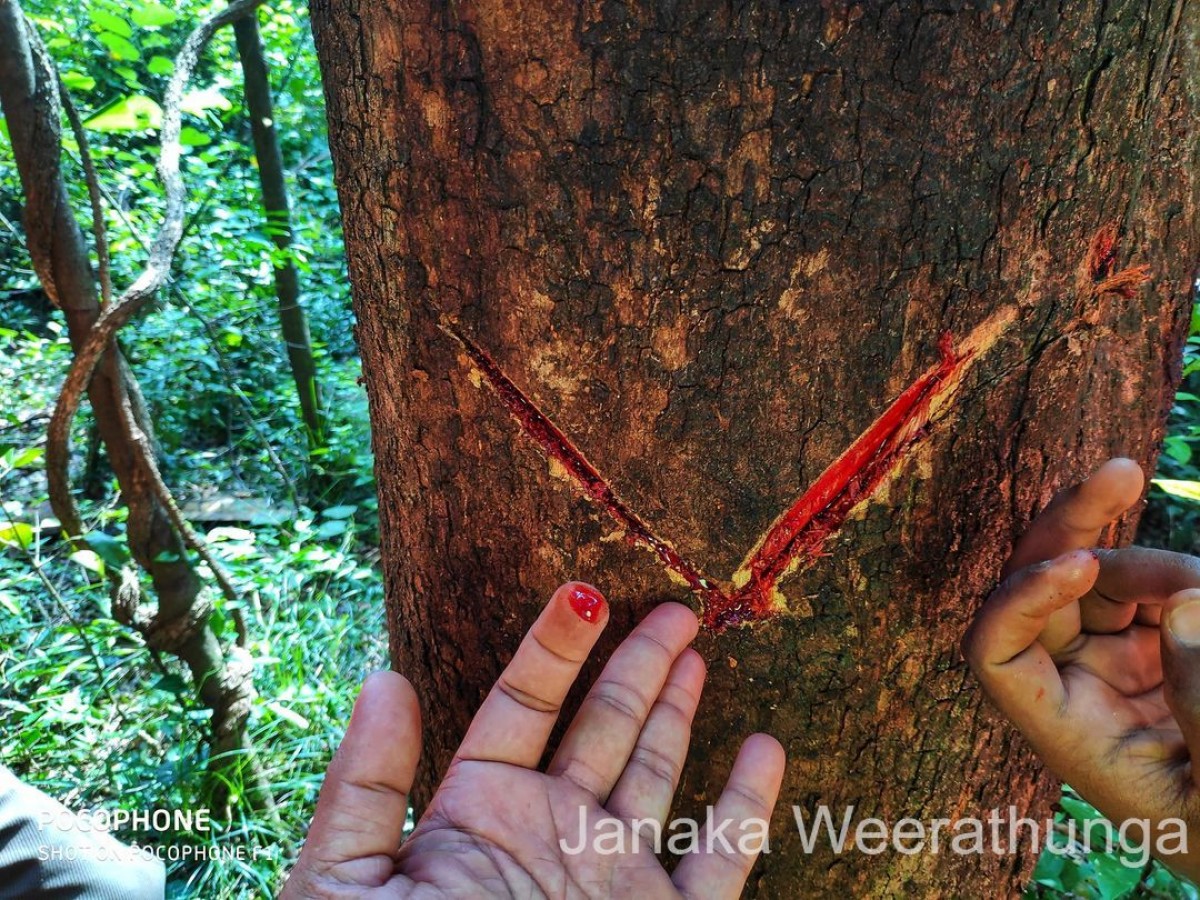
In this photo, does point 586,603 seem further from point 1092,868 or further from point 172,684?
point 172,684

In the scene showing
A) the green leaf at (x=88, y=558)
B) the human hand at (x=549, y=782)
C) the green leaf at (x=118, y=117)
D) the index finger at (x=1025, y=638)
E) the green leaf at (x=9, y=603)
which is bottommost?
the green leaf at (x=9, y=603)

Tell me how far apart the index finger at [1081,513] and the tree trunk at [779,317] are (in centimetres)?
3

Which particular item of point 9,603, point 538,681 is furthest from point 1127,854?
point 9,603

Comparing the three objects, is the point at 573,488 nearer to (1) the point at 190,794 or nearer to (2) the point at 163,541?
(2) the point at 163,541

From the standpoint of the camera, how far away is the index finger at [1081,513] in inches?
32.0

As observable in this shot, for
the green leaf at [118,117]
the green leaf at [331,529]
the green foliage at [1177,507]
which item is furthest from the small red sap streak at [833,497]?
the green leaf at [331,529]

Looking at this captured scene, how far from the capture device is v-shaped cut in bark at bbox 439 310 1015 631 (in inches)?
30.8

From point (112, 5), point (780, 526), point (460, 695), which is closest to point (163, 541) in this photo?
point (460, 695)

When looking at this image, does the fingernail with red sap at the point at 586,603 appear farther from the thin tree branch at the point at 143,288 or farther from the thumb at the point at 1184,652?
the thin tree branch at the point at 143,288

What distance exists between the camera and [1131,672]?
3.04 ft

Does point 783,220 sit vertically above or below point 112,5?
below

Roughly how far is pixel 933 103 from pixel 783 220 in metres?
0.16

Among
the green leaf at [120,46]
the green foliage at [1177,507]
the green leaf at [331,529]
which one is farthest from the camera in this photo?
the green leaf at [331,529]

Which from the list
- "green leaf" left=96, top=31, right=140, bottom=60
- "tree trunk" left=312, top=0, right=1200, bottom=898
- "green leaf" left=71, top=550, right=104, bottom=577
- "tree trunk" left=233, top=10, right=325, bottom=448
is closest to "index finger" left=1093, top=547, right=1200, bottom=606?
"tree trunk" left=312, top=0, right=1200, bottom=898
